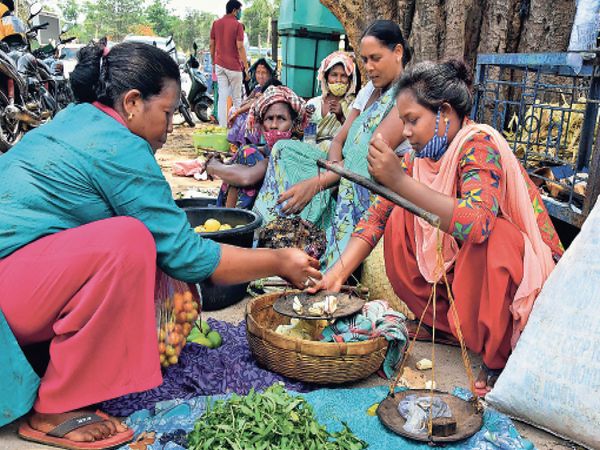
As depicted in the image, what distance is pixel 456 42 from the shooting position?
4578 mm

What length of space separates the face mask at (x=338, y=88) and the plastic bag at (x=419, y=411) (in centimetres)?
333

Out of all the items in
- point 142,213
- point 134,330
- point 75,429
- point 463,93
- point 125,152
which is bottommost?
point 75,429

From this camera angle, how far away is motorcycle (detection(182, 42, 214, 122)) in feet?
40.3

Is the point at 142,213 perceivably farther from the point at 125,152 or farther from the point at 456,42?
the point at 456,42

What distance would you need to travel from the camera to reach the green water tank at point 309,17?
9023mm

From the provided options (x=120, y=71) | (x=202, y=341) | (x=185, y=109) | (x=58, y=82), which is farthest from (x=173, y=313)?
(x=185, y=109)

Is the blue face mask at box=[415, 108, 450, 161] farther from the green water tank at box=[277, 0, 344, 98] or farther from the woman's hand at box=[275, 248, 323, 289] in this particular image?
the green water tank at box=[277, 0, 344, 98]

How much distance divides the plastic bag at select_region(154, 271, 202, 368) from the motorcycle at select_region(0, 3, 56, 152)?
499cm

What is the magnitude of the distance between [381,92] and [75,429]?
2.64 m

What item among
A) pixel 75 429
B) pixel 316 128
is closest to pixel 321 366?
pixel 75 429

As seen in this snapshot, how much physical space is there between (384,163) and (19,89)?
20.0 feet

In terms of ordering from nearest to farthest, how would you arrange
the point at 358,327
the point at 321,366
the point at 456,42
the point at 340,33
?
the point at 321,366 < the point at 358,327 < the point at 456,42 < the point at 340,33

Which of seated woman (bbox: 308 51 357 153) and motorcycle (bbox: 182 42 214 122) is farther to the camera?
motorcycle (bbox: 182 42 214 122)

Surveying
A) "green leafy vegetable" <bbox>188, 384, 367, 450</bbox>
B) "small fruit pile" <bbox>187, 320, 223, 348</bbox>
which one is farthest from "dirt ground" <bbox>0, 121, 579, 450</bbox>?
"green leafy vegetable" <bbox>188, 384, 367, 450</bbox>
